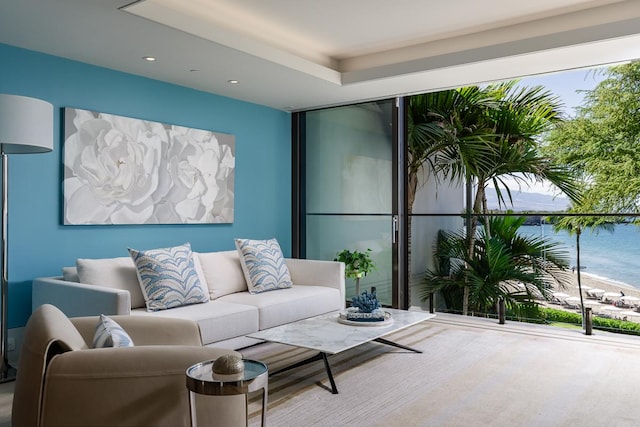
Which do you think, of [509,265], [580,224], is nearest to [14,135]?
[509,265]

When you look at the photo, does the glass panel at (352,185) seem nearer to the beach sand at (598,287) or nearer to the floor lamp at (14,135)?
the beach sand at (598,287)

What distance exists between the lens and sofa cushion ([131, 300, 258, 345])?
11.3 feet

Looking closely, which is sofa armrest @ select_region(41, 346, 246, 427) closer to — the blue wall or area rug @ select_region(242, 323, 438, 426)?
area rug @ select_region(242, 323, 438, 426)

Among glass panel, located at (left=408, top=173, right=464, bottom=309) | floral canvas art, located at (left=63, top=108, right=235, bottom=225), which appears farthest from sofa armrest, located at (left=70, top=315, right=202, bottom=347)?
glass panel, located at (left=408, top=173, right=464, bottom=309)

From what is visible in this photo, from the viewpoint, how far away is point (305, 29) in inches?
163

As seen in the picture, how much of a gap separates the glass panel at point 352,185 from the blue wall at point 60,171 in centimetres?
48

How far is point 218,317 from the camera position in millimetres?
3547

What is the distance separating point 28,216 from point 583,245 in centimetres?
513

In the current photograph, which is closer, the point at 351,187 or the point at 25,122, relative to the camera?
the point at 25,122

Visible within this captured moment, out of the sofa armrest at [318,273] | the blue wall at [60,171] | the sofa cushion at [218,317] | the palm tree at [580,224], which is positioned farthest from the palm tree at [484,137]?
the sofa cushion at [218,317]

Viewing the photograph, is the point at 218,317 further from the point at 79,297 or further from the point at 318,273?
the point at 318,273

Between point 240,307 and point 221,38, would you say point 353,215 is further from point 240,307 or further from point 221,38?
point 221,38

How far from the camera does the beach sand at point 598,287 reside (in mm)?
5418

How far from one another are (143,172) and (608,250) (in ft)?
15.2
